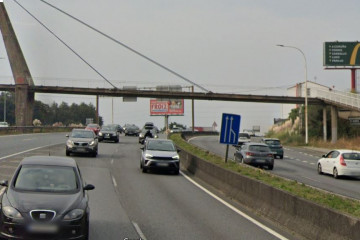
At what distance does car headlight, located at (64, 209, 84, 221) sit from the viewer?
9.36m

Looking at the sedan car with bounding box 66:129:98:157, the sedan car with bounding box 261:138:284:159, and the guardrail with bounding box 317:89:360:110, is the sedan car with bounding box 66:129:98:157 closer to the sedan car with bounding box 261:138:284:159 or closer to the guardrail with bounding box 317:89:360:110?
the sedan car with bounding box 261:138:284:159

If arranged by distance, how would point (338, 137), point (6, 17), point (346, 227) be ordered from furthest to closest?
point (6, 17) < point (338, 137) < point (346, 227)

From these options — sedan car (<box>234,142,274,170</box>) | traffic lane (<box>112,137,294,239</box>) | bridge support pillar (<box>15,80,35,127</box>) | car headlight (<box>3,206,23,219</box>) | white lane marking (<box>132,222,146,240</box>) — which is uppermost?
bridge support pillar (<box>15,80,35,127</box>)

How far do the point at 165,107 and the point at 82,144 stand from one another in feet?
297

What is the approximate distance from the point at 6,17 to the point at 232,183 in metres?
66.8

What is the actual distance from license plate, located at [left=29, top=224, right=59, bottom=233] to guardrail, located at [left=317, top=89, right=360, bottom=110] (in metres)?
56.7

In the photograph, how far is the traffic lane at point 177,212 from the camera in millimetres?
11469

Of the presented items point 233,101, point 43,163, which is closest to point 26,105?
point 233,101

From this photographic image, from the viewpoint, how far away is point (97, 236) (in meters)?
10.7

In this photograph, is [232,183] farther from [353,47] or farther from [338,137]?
[353,47]

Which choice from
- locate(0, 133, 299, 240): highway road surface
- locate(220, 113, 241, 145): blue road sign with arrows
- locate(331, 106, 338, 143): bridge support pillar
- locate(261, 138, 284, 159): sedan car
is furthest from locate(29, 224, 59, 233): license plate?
locate(331, 106, 338, 143): bridge support pillar

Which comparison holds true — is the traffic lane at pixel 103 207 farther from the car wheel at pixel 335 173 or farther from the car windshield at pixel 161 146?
the car wheel at pixel 335 173

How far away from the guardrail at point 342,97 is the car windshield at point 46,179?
55.1 meters

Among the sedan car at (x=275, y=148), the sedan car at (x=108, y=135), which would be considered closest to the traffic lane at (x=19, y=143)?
the sedan car at (x=108, y=135)
